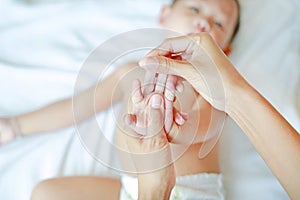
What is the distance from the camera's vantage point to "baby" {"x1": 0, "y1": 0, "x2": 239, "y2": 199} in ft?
2.56

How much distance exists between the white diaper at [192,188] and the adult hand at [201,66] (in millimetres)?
202

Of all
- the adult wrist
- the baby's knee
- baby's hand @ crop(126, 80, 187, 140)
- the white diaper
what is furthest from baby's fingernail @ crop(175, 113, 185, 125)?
the adult wrist

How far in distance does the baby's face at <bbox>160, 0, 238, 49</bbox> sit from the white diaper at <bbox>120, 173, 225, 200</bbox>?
13.0 inches

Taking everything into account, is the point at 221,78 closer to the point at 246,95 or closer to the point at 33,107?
the point at 246,95

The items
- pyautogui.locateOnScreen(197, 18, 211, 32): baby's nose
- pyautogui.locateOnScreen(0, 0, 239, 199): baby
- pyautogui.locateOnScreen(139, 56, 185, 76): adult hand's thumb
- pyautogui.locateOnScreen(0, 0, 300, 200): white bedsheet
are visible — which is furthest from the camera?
pyautogui.locateOnScreen(197, 18, 211, 32): baby's nose

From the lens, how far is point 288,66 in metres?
1.11

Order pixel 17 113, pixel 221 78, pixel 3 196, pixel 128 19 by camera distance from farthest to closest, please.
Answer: pixel 128 19 → pixel 17 113 → pixel 3 196 → pixel 221 78

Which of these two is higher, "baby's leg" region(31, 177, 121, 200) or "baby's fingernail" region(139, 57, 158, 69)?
"baby's fingernail" region(139, 57, 158, 69)

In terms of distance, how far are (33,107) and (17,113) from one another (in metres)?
0.04

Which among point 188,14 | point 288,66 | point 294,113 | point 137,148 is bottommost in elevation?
point 137,148

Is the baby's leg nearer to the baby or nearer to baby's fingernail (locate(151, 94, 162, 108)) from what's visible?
the baby

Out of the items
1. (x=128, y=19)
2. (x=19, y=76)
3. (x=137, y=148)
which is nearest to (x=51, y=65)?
(x=19, y=76)

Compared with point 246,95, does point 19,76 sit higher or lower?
higher

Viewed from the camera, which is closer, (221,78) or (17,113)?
(221,78)
